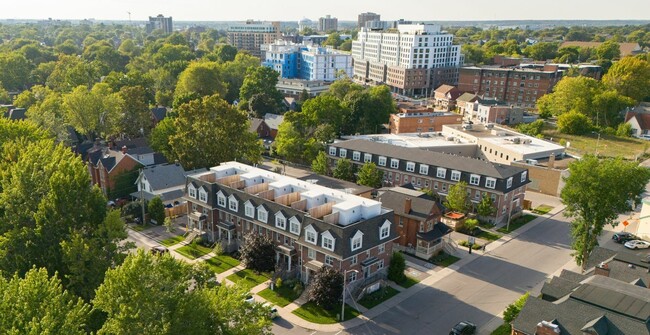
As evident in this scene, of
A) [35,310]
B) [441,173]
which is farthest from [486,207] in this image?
[35,310]

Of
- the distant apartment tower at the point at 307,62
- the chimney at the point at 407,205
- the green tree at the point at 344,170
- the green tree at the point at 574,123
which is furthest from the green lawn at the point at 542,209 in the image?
the distant apartment tower at the point at 307,62

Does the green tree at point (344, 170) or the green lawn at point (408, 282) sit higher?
the green tree at point (344, 170)

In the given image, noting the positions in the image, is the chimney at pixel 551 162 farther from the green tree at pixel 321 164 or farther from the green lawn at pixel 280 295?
the green lawn at pixel 280 295

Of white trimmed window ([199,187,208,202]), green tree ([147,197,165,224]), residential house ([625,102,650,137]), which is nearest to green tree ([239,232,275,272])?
white trimmed window ([199,187,208,202])

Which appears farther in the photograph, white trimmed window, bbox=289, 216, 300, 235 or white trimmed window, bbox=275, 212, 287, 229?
white trimmed window, bbox=275, 212, 287, 229

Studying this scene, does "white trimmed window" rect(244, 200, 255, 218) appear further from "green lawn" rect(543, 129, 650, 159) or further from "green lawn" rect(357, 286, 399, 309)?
"green lawn" rect(543, 129, 650, 159)

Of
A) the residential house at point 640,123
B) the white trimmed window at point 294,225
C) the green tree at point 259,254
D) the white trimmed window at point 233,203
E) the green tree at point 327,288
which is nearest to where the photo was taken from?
the green tree at point 327,288
